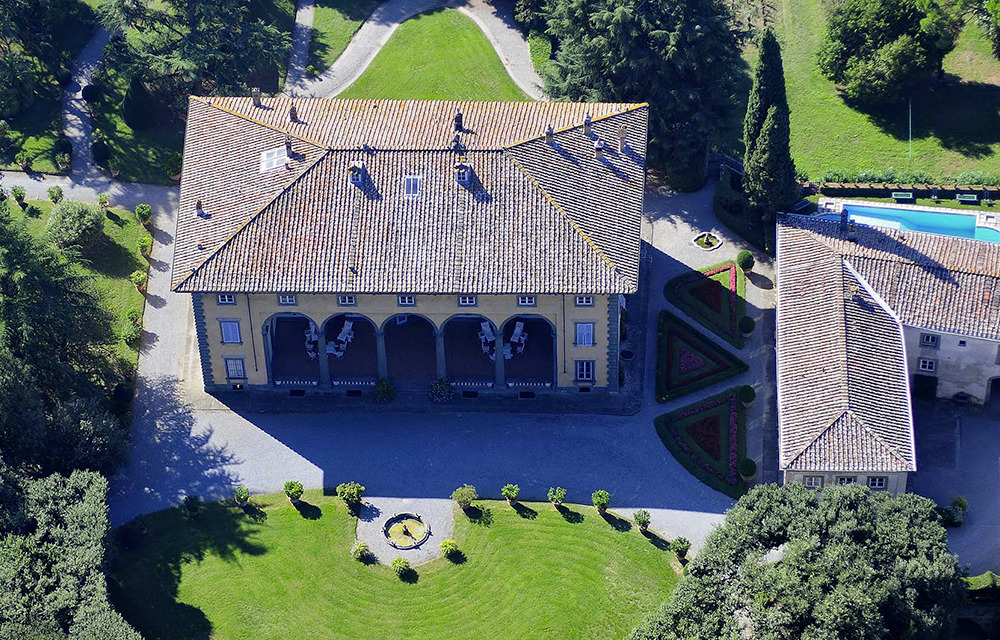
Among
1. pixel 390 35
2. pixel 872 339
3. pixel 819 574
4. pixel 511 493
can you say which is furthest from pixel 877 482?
pixel 390 35

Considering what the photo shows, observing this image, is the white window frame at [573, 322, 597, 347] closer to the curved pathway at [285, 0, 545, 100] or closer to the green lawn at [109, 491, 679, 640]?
the green lawn at [109, 491, 679, 640]

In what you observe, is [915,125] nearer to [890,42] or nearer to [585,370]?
[890,42]

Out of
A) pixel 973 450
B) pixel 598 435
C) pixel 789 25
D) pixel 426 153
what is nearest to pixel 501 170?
pixel 426 153

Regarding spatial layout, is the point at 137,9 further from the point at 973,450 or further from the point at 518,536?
the point at 973,450

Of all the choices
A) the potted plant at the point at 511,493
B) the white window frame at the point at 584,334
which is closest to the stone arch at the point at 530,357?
the white window frame at the point at 584,334

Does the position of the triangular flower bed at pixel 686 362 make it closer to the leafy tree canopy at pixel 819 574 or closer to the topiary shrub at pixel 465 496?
the topiary shrub at pixel 465 496

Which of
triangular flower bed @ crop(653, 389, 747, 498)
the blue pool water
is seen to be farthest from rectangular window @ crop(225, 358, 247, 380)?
the blue pool water
